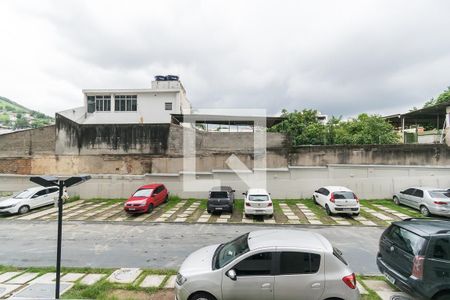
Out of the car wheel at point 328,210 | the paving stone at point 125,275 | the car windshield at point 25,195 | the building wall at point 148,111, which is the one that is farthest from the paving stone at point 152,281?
the building wall at point 148,111

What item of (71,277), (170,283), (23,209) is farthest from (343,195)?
(23,209)

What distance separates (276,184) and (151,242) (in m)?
10.3

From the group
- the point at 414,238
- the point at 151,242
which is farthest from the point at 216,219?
the point at 414,238

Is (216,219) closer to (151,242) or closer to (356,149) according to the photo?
(151,242)

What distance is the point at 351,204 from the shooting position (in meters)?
13.6

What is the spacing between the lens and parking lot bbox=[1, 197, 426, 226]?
13.3 metres

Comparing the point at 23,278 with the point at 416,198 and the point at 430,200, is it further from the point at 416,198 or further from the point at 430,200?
the point at 416,198

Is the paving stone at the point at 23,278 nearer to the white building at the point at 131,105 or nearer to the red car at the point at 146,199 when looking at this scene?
the red car at the point at 146,199

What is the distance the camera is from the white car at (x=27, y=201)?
14.8 meters

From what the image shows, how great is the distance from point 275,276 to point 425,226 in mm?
3707

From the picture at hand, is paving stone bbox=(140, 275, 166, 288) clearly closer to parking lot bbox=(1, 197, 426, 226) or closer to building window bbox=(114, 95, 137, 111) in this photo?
parking lot bbox=(1, 197, 426, 226)

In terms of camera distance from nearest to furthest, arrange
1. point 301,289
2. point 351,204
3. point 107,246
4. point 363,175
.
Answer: point 301,289
point 107,246
point 351,204
point 363,175

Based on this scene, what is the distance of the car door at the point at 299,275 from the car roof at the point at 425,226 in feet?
8.12

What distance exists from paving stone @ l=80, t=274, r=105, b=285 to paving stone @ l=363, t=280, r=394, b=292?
6.78 m
